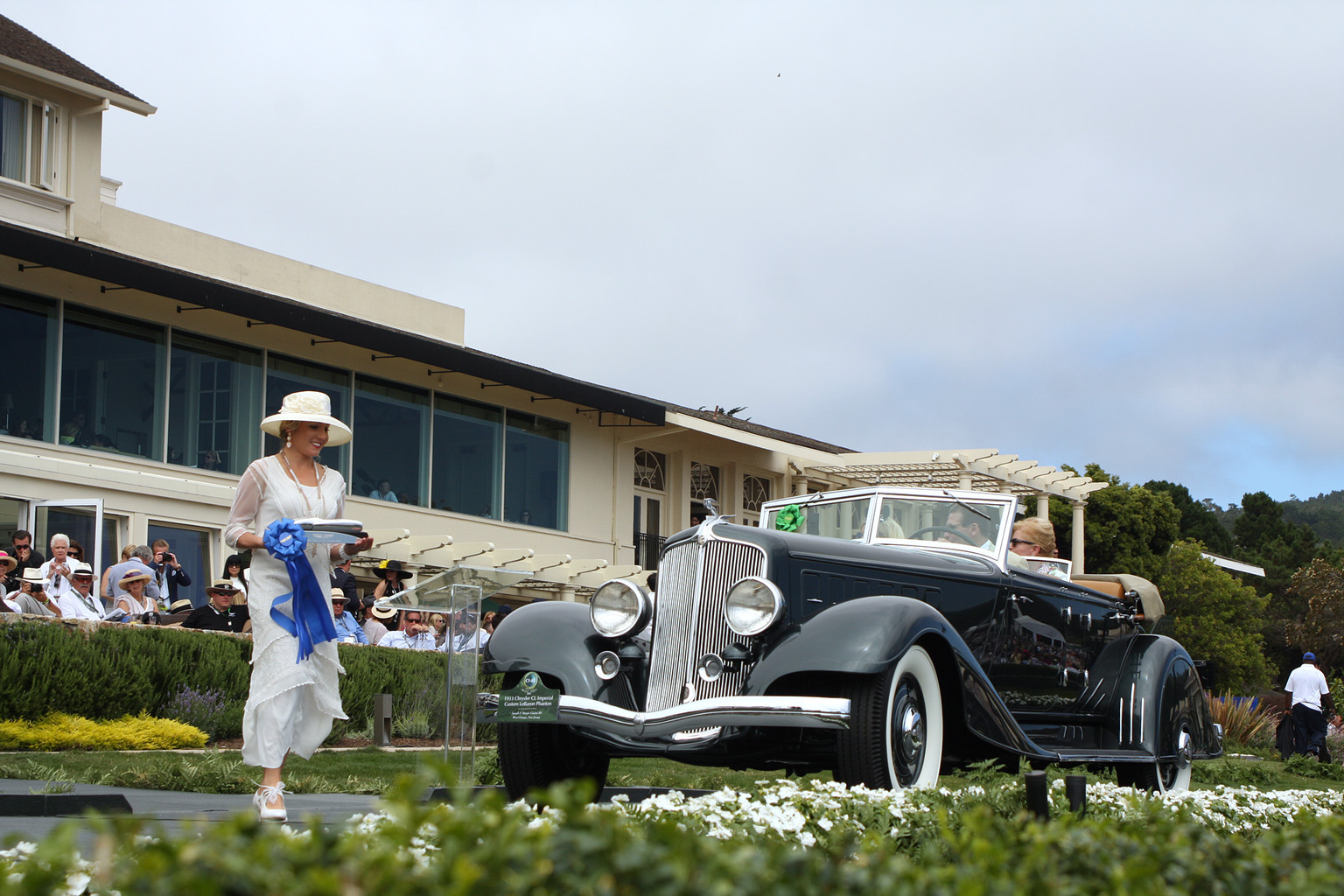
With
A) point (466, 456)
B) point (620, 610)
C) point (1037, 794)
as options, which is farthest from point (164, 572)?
point (1037, 794)

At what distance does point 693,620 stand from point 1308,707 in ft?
50.0

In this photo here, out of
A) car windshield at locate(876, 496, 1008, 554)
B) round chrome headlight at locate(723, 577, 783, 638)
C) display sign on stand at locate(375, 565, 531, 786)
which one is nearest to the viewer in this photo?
round chrome headlight at locate(723, 577, 783, 638)

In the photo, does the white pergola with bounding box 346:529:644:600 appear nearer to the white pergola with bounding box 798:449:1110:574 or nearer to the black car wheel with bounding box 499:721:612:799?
the white pergola with bounding box 798:449:1110:574

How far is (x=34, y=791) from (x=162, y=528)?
1321cm

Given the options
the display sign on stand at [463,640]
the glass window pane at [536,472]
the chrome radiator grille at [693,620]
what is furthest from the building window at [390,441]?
the chrome radiator grille at [693,620]

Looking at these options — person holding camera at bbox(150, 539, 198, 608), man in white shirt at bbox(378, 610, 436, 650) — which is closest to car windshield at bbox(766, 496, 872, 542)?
man in white shirt at bbox(378, 610, 436, 650)

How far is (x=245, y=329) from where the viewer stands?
21.0 meters

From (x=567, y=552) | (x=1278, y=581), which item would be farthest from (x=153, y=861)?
(x=1278, y=581)

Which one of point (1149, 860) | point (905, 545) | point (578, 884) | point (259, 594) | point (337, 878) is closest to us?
point (337, 878)

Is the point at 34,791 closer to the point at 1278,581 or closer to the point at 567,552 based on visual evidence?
the point at 567,552

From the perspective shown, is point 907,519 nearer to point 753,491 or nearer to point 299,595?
point 299,595

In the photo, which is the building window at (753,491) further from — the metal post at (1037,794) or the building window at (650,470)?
the metal post at (1037,794)

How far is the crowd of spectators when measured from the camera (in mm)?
12984

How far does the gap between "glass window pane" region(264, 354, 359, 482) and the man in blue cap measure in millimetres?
14277
